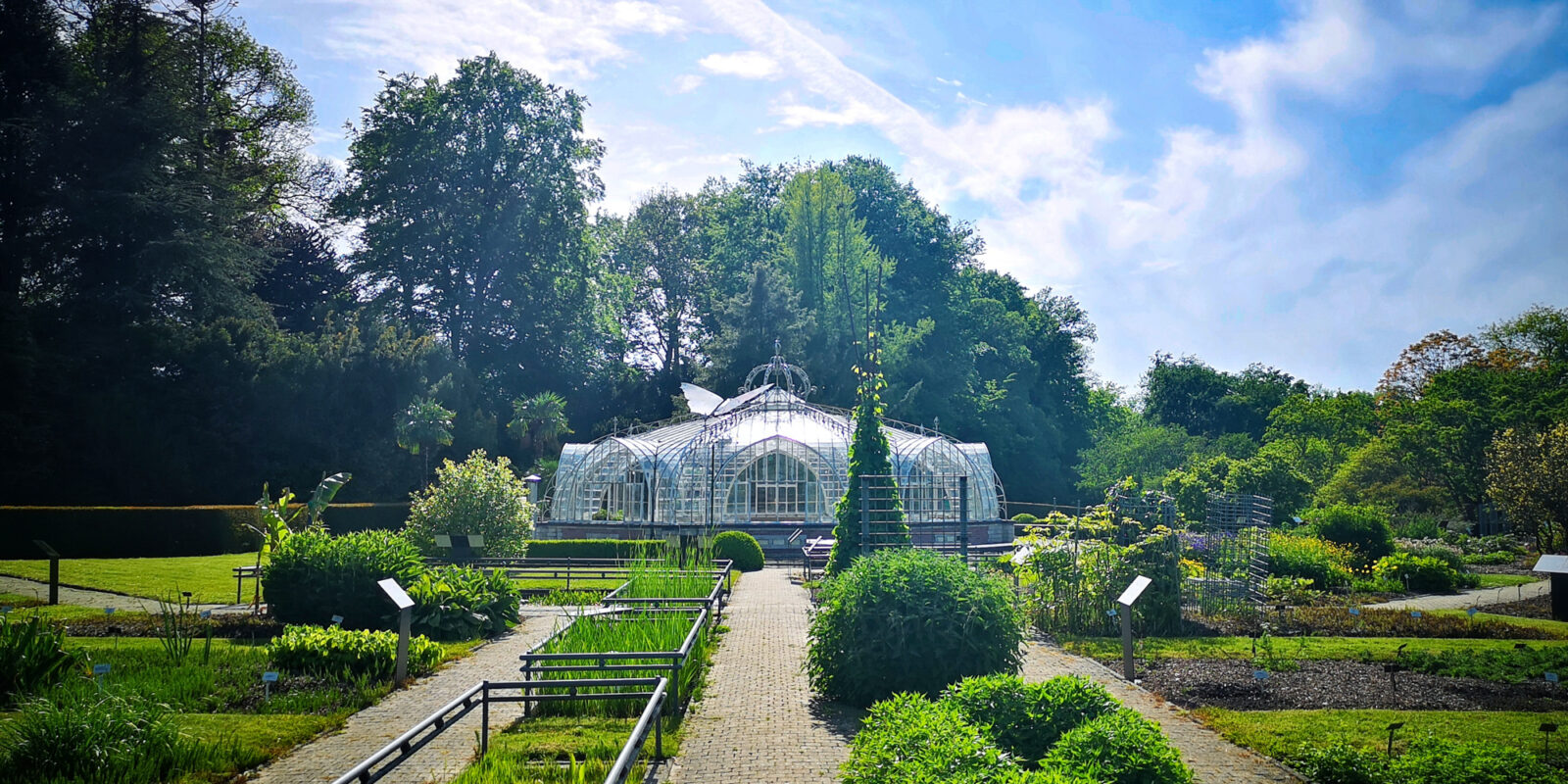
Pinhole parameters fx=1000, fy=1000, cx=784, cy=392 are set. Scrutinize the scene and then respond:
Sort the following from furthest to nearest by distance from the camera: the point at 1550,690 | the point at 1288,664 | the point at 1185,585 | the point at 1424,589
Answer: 1. the point at 1424,589
2. the point at 1185,585
3. the point at 1288,664
4. the point at 1550,690

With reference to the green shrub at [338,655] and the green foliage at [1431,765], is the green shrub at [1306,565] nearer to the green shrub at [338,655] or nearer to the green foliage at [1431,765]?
the green foliage at [1431,765]

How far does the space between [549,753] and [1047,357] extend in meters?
51.5

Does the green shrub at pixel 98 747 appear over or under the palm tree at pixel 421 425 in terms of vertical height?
under

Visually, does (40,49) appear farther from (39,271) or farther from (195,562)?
(195,562)

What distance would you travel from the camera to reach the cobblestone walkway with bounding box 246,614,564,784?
24.9 feet

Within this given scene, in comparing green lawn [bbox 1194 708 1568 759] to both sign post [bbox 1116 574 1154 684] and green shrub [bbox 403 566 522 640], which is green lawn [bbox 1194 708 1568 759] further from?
green shrub [bbox 403 566 522 640]

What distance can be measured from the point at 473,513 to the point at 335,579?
25.9ft

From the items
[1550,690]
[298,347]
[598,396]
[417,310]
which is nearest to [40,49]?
[298,347]

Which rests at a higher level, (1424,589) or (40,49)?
(40,49)

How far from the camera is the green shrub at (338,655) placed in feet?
36.2

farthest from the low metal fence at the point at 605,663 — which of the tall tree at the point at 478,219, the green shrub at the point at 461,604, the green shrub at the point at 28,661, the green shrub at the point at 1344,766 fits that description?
the tall tree at the point at 478,219

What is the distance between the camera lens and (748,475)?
98.8 ft

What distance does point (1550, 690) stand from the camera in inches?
405

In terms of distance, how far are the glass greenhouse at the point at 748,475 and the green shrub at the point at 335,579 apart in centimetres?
1454
